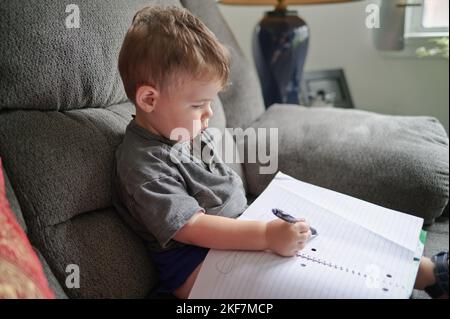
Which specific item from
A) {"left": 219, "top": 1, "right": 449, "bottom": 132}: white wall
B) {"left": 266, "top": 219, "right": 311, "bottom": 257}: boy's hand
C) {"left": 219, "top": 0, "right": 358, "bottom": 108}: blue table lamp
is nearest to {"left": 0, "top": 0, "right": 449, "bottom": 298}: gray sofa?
{"left": 266, "top": 219, "right": 311, "bottom": 257}: boy's hand

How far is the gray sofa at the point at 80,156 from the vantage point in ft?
2.02

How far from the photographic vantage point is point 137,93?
26.5 inches

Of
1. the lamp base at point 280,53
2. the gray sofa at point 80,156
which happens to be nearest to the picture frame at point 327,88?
the lamp base at point 280,53

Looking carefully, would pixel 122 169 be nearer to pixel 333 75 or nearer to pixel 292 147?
pixel 292 147

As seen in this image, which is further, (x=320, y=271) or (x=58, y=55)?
(x=58, y=55)

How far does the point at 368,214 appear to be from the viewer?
0.75 metres

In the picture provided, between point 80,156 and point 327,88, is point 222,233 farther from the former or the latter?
point 327,88

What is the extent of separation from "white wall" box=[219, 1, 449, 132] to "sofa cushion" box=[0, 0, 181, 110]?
122cm

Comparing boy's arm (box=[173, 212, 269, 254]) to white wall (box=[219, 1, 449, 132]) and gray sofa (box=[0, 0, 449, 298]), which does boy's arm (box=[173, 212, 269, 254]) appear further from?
white wall (box=[219, 1, 449, 132])

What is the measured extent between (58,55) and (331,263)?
514 millimetres

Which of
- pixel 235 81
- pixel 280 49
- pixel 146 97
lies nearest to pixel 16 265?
pixel 146 97

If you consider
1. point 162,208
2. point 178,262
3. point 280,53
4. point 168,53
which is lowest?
point 178,262

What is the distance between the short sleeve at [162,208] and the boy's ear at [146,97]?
12 centimetres

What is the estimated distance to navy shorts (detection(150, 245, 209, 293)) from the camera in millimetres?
671
